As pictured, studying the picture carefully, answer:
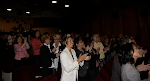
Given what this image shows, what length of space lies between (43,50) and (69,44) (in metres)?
0.79

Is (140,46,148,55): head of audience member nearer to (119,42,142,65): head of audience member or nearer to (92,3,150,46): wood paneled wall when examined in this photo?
(119,42,142,65): head of audience member

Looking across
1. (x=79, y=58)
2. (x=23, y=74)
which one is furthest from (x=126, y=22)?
(x=23, y=74)

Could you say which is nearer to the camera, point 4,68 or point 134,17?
point 4,68

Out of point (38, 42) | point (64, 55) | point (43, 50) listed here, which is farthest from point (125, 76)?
point (38, 42)

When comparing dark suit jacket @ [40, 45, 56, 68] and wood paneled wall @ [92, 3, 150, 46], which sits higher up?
wood paneled wall @ [92, 3, 150, 46]

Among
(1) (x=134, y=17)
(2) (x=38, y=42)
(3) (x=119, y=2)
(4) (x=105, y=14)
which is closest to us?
(2) (x=38, y=42)

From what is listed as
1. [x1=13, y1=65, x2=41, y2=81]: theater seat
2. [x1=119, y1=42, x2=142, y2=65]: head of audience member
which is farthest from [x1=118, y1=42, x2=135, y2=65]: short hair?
[x1=13, y1=65, x2=41, y2=81]: theater seat

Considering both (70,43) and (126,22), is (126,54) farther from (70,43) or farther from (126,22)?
(126,22)

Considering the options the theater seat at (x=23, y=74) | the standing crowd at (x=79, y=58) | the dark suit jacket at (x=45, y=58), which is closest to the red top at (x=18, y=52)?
the standing crowd at (x=79, y=58)

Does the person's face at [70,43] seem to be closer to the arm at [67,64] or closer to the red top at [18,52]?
the arm at [67,64]

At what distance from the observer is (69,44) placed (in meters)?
1.96

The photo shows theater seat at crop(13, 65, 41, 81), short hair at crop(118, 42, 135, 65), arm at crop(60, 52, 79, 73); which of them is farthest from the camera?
theater seat at crop(13, 65, 41, 81)

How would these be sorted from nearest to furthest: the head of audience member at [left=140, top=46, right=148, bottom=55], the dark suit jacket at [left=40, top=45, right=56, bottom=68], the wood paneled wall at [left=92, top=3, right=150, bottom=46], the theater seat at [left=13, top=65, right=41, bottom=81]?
the theater seat at [left=13, top=65, right=41, bottom=81], the dark suit jacket at [left=40, top=45, right=56, bottom=68], the head of audience member at [left=140, top=46, right=148, bottom=55], the wood paneled wall at [left=92, top=3, right=150, bottom=46]

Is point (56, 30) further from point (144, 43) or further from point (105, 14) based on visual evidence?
point (144, 43)
